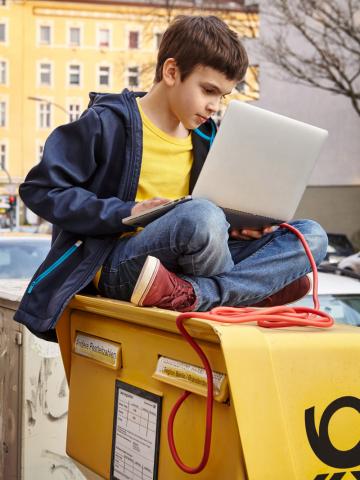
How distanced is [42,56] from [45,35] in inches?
56.4

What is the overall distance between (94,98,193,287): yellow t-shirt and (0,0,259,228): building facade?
5091cm

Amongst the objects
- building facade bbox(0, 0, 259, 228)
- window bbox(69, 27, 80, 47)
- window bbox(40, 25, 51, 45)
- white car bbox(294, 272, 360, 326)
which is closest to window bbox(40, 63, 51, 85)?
building facade bbox(0, 0, 259, 228)

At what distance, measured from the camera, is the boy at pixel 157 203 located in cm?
206

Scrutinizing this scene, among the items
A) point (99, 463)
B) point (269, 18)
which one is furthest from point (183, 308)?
point (269, 18)

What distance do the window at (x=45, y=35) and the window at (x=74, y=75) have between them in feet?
7.81

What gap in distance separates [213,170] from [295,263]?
40 centimetres

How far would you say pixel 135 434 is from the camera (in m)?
1.81

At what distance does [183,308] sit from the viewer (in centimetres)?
203

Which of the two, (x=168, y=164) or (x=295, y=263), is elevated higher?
(x=168, y=164)

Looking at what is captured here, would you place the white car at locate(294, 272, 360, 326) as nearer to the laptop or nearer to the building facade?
the laptop

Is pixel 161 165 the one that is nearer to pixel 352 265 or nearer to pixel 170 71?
pixel 170 71

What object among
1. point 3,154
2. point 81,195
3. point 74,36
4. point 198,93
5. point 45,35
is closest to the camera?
point 81,195

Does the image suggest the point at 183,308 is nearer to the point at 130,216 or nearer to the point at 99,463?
the point at 130,216

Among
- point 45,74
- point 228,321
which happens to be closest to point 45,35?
point 45,74
